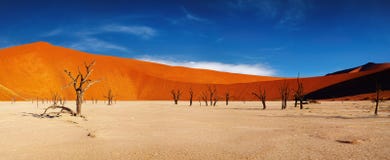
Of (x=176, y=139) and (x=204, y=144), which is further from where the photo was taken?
(x=176, y=139)

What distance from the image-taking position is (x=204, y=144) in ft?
26.7

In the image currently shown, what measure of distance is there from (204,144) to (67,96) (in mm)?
72911

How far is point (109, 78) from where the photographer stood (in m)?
92.8

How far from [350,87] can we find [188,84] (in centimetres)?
4424

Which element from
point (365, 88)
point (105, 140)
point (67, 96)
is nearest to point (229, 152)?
point (105, 140)

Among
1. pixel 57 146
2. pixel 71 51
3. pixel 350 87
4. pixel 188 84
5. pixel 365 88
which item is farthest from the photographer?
pixel 71 51

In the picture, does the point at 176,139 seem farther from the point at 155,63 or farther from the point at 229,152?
the point at 155,63

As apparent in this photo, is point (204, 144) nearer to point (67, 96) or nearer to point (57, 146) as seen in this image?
point (57, 146)

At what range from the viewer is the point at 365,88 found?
66875 mm

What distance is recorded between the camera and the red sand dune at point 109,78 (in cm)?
7644

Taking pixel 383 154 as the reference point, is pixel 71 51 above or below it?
above

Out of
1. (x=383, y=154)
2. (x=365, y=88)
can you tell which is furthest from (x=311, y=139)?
(x=365, y=88)

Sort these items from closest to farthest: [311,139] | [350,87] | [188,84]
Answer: [311,139] → [350,87] → [188,84]

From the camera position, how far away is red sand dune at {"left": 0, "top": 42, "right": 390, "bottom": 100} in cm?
7644
